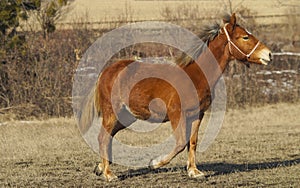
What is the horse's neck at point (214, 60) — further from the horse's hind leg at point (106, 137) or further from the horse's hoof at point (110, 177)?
→ the horse's hoof at point (110, 177)

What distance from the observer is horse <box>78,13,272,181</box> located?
7906 millimetres

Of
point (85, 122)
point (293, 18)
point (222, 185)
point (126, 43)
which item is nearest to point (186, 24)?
point (126, 43)

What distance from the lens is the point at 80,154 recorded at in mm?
11039

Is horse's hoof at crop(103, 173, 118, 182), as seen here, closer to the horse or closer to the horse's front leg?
the horse

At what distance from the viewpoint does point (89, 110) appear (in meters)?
9.20

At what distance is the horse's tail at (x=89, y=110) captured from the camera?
896 cm

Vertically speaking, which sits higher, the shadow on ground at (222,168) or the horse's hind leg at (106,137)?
the horse's hind leg at (106,137)

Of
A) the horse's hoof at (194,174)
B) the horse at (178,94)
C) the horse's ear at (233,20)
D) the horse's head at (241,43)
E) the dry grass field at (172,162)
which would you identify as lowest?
the dry grass field at (172,162)

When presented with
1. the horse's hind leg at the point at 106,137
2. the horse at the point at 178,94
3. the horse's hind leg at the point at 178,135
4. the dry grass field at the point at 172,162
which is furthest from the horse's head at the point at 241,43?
the horse's hind leg at the point at 106,137

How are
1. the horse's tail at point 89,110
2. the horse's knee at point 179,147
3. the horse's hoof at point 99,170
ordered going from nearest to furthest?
the horse's knee at point 179,147
the horse's hoof at point 99,170
the horse's tail at point 89,110

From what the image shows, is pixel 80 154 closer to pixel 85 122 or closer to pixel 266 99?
pixel 85 122

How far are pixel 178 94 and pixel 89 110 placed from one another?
187cm

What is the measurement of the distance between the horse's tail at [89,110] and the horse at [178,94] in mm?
232

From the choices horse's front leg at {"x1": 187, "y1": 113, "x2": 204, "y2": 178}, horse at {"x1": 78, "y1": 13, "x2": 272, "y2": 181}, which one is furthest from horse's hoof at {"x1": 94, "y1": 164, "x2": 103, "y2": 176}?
horse's front leg at {"x1": 187, "y1": 113, "x2": 204, "y2": 178}
